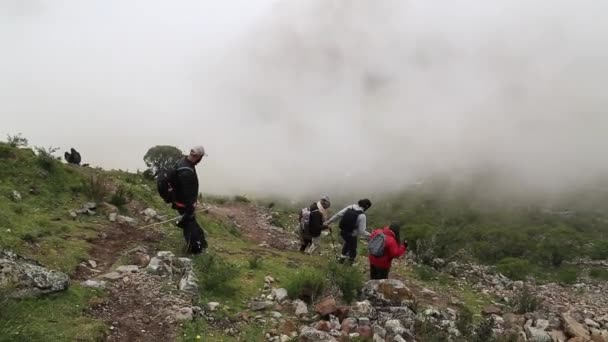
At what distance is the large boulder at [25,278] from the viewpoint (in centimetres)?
809


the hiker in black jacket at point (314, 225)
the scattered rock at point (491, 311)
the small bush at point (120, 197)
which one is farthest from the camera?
the hiker in black jacket at point (314, 225)

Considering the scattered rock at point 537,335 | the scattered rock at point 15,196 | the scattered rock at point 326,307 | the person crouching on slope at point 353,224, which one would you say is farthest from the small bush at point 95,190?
the scattered rock at point 537,335

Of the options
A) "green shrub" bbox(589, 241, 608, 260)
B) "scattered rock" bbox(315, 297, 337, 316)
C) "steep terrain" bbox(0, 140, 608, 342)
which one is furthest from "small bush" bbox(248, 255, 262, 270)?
"green shrub" bbox(589, 241, 608, 260)

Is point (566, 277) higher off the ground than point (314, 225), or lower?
lower

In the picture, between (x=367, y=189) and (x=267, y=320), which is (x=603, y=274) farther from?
(x=367, y=189)

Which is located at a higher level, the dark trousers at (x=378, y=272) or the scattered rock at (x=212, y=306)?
the scattered rock at (x=212, y=306)

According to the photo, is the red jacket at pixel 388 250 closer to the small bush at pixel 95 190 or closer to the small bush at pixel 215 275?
the small bush at pixel 215 275

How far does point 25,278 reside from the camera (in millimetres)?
8391

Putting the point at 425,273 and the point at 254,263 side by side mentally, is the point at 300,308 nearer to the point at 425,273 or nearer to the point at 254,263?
the point at 254,263

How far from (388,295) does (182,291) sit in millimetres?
4233

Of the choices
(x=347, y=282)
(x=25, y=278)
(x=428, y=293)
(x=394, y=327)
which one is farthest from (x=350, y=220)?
(x=25, y=278)

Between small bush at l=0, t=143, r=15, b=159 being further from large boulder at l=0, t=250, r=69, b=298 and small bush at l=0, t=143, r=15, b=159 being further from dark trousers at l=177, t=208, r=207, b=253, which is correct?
large boulder at l=0, t=250, r=69, b=298

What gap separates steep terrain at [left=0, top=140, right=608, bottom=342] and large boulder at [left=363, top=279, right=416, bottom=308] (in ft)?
0.08

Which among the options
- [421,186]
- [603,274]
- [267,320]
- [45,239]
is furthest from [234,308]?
[421,186]
